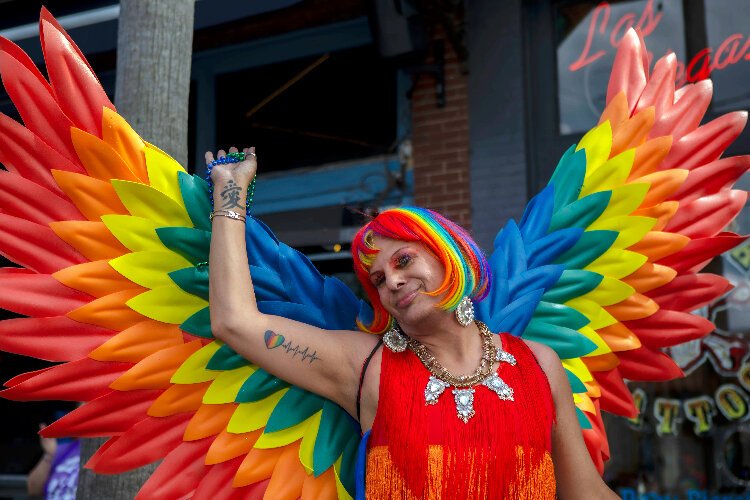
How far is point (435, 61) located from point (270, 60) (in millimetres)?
1602

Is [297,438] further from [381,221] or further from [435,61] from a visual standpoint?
[435,61]

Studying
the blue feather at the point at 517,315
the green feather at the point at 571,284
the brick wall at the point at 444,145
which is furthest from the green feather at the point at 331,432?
the brick wall at the point at 444,145

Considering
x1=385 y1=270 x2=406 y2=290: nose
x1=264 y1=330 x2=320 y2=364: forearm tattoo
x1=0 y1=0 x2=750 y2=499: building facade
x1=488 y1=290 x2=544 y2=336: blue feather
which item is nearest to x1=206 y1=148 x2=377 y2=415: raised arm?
x1=264 y1=330 x2=320 y2=364: forearm tattoo

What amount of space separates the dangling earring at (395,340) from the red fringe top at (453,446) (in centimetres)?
6

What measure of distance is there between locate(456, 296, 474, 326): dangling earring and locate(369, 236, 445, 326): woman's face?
3.2 inches

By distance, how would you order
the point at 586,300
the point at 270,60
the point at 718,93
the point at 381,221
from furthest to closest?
1. the point at 270,60
2. the point at 718,93
3. the point at 586,300
4. the point at 381,221

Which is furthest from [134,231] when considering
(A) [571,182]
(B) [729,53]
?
(B) [729,53]

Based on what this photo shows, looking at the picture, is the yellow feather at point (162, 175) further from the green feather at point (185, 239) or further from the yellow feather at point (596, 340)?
the yellow feather at point (596, 340)

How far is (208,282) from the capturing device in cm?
197

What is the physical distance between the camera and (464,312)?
1.93 meters

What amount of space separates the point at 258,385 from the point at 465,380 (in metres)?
0.55

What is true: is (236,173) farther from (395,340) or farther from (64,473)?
(64,473)

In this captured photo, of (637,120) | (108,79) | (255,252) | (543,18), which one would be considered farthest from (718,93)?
(108,79)

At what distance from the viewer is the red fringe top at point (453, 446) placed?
71.0 inches
